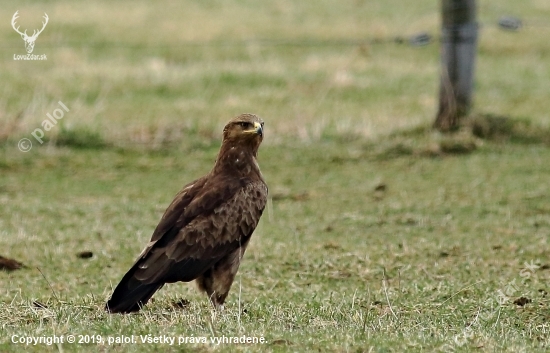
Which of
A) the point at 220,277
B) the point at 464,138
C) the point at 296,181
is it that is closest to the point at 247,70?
the point at 464,138

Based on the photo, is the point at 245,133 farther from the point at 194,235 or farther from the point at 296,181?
the point at 296,181

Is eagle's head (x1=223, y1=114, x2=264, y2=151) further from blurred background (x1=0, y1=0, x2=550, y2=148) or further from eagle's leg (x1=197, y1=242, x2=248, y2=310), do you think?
blurred background (x1=0, y1=0, x2=550, y2=148)

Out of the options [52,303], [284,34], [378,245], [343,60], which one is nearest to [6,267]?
[52,303]

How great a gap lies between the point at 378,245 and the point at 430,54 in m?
15.9

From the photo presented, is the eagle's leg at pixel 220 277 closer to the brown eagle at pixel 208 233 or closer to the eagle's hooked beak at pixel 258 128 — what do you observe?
the brown eagle at pixel 208 233

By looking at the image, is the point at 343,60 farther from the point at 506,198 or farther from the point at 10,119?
the point at 506,198

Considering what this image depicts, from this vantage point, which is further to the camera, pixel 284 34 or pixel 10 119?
pixel 284 34

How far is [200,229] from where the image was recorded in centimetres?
728

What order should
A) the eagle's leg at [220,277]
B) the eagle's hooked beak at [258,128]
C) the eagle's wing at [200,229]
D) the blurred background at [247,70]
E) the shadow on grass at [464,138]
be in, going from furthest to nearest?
the blurred background at [247,70], the shadow on grass at [464,138], the eagle's hooked beak at [258,128], the eagle's leg at [220,277], the eagle's wing at [200,229]

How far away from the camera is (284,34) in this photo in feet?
85.7

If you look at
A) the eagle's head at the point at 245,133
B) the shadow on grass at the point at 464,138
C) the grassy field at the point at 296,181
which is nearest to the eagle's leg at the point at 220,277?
the grassy field at the point at 296,181

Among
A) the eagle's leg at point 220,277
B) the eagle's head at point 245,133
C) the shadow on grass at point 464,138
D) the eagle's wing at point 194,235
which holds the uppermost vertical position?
the eagle's head at point 245,133

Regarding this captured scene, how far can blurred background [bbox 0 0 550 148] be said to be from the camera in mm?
16266

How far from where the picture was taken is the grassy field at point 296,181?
6.89m
